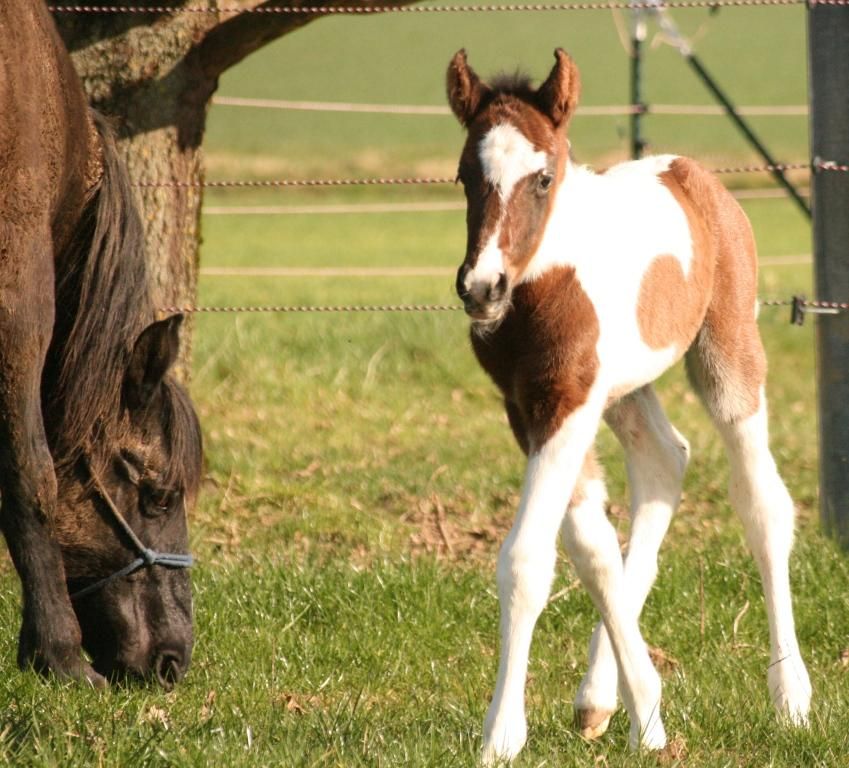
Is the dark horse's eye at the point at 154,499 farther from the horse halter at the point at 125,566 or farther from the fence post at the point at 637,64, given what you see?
the fence post at the point at 637,64

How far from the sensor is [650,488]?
398 centimetres

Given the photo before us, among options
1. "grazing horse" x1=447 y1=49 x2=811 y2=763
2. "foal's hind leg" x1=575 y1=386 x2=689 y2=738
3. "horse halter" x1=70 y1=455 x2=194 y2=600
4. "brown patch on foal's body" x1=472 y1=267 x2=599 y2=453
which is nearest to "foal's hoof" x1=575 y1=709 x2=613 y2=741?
"grazing horse" x1=447 y1=49 x2=811 y2=763

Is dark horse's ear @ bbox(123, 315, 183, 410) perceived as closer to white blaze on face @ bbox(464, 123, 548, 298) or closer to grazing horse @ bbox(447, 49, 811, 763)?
grazing horse @ bbox(447, 49, 811, 763)

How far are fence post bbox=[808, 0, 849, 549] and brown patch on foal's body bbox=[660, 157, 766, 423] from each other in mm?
1318

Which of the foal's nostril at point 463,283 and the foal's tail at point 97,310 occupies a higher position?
the foal's nostril at point 463,283

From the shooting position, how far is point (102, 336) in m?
4.07

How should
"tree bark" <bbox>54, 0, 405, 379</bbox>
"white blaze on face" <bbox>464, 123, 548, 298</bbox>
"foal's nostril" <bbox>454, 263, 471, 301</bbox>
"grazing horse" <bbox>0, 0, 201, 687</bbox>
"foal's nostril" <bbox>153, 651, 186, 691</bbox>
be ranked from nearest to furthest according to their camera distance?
"foal's nostril" <bbox>454, 263, 471, 301</bbox> → "white blaze on face" <bbox>464, 123, 548, 298</bbox> → "grazing horse" <bbox>0, 0, 201, 687</bbox> → "foal's nostril" <bbox>153, 651, 186, 691</bbox> → "tree bark" <bbox>54, 0, 405, 379</bbox>

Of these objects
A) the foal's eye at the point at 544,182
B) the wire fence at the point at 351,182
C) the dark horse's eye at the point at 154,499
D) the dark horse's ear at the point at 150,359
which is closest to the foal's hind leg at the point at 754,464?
the foal's eye at the point at 544,182

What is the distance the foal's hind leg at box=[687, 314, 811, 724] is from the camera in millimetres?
3842

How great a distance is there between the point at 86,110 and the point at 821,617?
2938 millimetres

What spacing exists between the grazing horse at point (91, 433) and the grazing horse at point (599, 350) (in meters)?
1.22

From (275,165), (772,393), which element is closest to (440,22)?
(275,165)

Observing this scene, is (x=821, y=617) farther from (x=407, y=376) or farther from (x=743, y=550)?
(x=407, y=376)

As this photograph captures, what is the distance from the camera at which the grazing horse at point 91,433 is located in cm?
375
